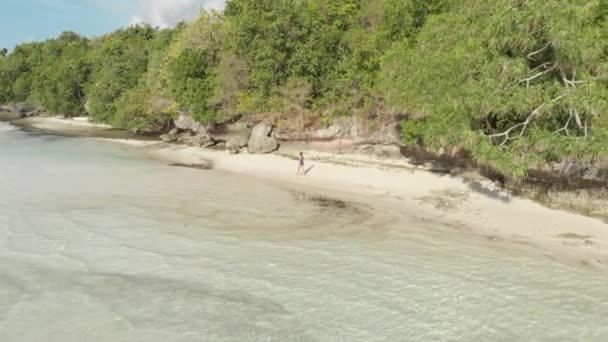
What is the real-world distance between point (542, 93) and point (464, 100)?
257 cm

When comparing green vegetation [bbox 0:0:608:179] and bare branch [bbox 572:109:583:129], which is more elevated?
green vegetation [bbox 0:0:608:179]

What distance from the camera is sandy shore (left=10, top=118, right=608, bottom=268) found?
14000mm

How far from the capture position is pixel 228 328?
9.10 m

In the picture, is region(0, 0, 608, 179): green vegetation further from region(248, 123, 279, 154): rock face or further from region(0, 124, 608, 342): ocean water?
region(0, 124, 608, 342): ocean water

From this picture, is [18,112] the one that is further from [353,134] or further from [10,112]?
[353,134]

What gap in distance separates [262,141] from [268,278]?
21.0 meters

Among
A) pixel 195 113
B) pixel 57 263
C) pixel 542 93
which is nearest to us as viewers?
pixel 57 263

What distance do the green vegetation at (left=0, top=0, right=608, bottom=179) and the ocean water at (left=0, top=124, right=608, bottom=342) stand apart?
166 inches

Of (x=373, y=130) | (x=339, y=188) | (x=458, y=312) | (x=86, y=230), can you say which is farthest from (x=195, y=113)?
(x=458, y=312)

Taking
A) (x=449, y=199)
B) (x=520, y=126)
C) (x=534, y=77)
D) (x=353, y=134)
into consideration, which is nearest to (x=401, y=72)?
(x=449, y=199)

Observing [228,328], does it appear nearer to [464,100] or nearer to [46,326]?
[46,326]

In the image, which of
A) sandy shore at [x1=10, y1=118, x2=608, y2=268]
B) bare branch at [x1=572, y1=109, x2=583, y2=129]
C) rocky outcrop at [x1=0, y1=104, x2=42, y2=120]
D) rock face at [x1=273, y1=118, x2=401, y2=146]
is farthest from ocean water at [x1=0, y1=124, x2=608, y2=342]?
rocky outcrop at [x1=0, y1=104, x2=42, y2=120]

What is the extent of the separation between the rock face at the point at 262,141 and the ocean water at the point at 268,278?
12683mm

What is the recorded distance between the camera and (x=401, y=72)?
22.5 metres
